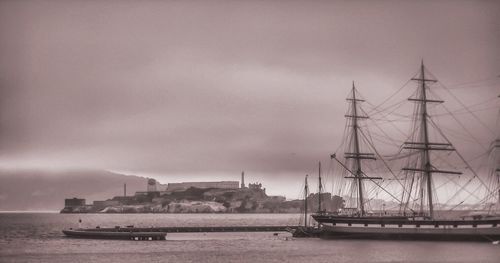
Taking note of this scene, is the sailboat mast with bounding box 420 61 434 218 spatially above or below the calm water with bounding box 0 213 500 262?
above

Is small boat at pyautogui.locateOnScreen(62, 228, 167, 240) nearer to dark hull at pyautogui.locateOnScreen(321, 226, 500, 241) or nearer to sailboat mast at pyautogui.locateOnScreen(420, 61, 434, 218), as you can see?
dark hull at pyautogui.locateOnScreen(321, 226, 500, 241)

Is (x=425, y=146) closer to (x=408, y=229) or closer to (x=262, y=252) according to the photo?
(x=408, y=229)

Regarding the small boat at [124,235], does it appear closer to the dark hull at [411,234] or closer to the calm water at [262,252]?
the calm water at [262,252]

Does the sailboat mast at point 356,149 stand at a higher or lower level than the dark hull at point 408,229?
higher

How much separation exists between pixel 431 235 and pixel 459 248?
11007 millimetres

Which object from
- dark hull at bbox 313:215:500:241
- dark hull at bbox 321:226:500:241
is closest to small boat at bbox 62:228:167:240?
dark hull at bbox 313:215:500:241

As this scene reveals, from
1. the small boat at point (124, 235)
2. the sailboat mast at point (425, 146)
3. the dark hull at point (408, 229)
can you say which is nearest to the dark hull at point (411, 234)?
the dark hull at point (408, 229)

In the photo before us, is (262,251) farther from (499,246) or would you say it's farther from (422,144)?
(422,144)

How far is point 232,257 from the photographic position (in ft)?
209

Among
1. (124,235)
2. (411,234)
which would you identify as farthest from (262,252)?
(124,235)

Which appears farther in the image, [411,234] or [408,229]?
[408,229]

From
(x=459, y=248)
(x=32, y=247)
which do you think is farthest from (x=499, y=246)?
(x=32, y=247)

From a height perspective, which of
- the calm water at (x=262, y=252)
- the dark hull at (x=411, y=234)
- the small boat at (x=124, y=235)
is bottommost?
the calm water at (x=262, y=252)

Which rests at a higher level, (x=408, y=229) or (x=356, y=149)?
(x=356, y=149)
